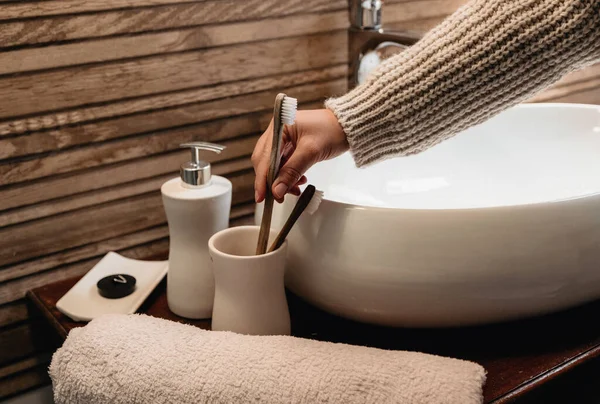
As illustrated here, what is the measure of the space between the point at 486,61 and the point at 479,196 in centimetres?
32

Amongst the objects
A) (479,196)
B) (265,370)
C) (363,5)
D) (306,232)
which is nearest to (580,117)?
(479,196)

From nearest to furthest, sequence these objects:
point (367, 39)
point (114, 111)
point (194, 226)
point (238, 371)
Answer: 1. point (238, 371)
2. point (194, 226)
3. point (114, 111)
4. point (367, 39)

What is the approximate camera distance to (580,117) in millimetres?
976

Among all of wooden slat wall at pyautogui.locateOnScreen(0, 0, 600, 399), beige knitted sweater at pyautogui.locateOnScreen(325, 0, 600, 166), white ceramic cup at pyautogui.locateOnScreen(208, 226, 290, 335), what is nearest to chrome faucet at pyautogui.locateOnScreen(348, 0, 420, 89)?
wooden slat wall at pyautogui.locateOnScreen(0, 0, 600, 399)

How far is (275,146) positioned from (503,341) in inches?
11.7

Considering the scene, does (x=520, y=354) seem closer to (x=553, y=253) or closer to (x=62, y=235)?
(x=553, y=253)

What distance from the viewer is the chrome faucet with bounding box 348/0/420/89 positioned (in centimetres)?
100

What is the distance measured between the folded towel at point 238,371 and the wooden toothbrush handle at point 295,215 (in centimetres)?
9

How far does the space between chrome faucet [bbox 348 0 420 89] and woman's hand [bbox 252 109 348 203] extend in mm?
319

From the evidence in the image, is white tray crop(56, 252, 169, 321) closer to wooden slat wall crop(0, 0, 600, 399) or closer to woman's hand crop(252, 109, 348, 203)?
wooden slat wall crop(0, 0, 600, 399)

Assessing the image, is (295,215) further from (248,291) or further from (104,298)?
(104,298)

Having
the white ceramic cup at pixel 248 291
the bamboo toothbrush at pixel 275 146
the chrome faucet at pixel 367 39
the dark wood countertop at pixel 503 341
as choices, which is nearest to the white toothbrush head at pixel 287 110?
the bamboo toothbrush at pixel 275 146

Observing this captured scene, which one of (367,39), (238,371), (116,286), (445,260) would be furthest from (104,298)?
(367,39)

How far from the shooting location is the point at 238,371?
1.99 ft
